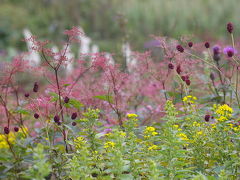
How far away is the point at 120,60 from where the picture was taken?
15.7 ft

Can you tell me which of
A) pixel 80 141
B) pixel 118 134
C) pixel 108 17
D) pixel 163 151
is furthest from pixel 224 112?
pixel 108 17

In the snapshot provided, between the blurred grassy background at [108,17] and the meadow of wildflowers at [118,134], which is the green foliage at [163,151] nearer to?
the meadow of wildflowers at [118,134]

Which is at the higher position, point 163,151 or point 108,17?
point 108,17

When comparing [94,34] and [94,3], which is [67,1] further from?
[94,34]

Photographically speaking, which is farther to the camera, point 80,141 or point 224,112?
point 224,112

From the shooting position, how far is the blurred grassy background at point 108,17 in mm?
14312

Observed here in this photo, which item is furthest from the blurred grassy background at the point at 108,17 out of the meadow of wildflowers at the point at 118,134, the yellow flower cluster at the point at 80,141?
the yellow flower cluster at the point at 80,141

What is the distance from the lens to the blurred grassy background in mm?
14312

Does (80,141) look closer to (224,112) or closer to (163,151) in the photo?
(163,151)

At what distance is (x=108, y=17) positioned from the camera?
49.3ft

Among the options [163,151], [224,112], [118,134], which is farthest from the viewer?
[224,112]

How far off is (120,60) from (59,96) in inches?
71.5

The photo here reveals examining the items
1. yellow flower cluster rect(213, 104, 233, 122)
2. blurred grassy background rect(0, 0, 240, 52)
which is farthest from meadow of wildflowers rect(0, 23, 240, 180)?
blurred grassy background rect(0, 0, 240, 52)

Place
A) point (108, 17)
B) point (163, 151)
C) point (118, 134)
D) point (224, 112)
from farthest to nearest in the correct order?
point (108, 17)
point (224, 112)
point (163, 151)
point (118, 134)
